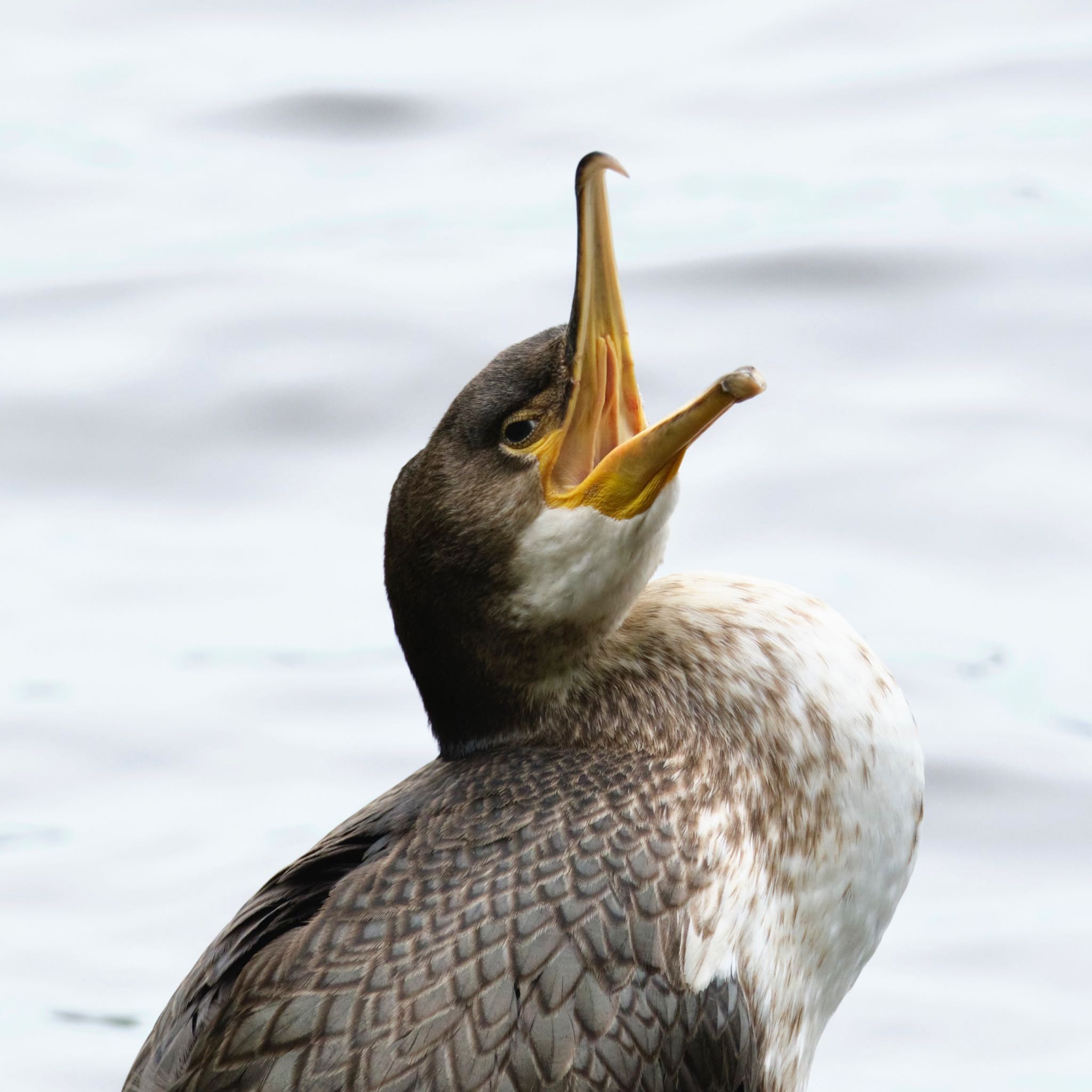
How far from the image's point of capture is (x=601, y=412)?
3449mm

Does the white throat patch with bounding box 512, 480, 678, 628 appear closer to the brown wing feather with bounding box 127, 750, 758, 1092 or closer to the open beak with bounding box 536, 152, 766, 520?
the open beak with bounding box 536, 152, 766, 520

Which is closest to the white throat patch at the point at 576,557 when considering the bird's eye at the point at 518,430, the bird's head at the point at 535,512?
the bird's head at the point at 535,512

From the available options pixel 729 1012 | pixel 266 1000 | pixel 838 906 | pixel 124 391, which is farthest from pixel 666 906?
pixel 124 391

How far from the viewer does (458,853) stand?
3.28 metres

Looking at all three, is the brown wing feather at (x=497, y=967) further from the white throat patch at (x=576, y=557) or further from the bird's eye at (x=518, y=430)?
the bird's eye at (x=518, y=430)

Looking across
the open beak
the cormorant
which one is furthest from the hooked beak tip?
the open beak

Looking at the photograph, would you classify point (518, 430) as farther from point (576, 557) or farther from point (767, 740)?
point (767, 740)

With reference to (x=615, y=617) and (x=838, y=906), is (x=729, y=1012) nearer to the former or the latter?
(x=838, y=906)

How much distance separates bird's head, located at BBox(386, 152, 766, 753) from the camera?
3.33 meters

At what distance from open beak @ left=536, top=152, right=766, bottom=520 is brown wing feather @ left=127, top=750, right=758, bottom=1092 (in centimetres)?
45

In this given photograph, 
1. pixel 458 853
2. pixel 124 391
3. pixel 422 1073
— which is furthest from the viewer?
pixel 124 391

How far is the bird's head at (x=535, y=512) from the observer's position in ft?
10.9

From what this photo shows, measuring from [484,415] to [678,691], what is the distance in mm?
554

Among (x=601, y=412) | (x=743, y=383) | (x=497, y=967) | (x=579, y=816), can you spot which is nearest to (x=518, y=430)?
(x=601, y=412)
